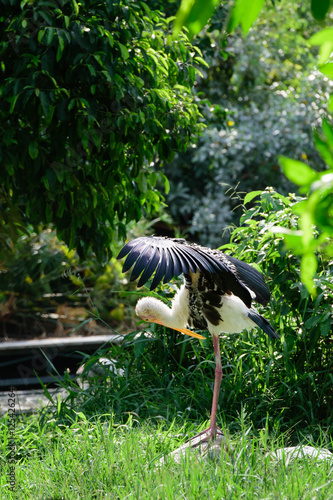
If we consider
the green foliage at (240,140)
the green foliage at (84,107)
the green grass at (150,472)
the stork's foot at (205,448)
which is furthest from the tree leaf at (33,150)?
the green foliage at (240,140)

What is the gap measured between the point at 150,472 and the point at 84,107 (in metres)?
1.88

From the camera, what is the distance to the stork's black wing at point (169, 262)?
2.39 metres

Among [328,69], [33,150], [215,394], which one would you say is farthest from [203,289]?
[328,69]

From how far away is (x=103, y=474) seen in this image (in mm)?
2631

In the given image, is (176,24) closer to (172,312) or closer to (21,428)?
(172,312)

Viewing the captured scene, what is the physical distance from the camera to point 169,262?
2.46m

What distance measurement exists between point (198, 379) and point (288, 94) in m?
6.03

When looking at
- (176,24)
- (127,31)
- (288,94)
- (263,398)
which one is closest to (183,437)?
(263,398)

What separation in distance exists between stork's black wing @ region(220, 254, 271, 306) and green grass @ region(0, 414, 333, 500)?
73 cm

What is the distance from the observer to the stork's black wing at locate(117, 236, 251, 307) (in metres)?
2.39

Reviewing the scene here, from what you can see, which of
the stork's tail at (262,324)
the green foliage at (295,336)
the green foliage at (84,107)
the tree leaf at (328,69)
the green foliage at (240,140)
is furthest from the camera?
the green foliage at (240,140)

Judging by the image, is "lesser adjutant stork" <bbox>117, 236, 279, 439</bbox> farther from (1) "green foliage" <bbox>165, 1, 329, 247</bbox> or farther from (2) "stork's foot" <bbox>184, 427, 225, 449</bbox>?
(1) "green foliage" <bbox>165, 1, 329, 247</bbox>

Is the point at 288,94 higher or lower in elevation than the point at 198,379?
higher

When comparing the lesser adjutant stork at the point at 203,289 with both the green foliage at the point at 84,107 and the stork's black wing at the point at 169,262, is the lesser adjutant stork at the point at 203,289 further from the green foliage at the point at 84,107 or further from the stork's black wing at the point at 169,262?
the green foliage at the point at 84,107
